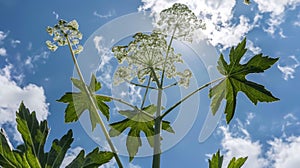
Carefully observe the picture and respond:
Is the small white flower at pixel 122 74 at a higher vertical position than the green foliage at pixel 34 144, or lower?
higher

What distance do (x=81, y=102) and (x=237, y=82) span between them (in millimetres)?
1021

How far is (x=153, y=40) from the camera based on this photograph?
2631 millimetres

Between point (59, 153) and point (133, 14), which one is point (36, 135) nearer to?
point (59, 153)

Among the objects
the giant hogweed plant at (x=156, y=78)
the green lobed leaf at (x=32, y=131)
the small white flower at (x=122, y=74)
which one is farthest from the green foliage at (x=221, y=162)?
the green lobed leaf at (x=32, y=131)

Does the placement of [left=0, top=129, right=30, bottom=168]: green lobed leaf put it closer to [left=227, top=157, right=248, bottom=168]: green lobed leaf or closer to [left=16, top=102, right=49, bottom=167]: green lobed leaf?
[left=16, top=102, right=49, bottom=167]: green lobed leaf

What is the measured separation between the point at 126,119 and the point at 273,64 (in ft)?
3.34

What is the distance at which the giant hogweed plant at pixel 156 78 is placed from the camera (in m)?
2.61

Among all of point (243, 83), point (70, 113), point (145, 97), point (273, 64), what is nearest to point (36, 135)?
point (70, 113)

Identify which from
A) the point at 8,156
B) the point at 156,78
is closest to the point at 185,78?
the point at 156,78

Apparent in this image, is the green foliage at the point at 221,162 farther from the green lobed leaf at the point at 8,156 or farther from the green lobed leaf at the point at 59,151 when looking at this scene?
the green lobed leaf at the point at 8,156

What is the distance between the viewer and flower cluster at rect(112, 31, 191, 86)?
2633mm

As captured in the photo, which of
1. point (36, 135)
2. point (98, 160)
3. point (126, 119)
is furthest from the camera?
point (126, 119)

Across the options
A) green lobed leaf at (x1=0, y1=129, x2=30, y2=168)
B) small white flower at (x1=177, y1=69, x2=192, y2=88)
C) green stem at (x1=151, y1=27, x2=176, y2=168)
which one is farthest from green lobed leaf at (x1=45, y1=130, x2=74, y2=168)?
small white flower at (x1=177, y1=69, x2=192, y2=88)

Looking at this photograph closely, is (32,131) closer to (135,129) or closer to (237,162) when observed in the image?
(135,129)
